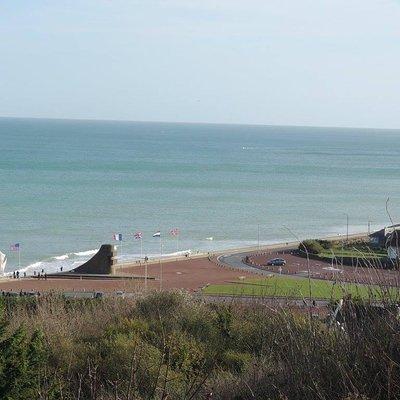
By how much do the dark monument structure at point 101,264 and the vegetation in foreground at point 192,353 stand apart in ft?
59.3

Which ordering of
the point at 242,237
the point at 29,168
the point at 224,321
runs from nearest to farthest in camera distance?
the point at 224,321
the point at 242,237
the point at 29,168

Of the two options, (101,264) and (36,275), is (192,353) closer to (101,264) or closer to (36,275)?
(36,275)

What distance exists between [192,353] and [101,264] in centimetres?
2969

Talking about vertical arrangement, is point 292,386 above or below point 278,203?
above

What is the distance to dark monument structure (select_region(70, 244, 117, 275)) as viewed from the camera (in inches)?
1714

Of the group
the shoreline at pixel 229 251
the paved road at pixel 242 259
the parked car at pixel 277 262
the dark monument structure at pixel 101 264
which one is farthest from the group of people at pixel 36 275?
the parked car at pixel 277 262

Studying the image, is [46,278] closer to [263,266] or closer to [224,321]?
[263,266]

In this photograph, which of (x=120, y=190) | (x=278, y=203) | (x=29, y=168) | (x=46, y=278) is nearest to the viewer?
(x=46, y=278)

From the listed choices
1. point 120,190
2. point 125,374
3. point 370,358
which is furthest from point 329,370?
point 120,190

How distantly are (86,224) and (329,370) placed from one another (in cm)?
5732

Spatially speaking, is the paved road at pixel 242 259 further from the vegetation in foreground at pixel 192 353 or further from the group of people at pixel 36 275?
the vegetation in foreground at pixel 192 353

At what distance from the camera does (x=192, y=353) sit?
1449 cm

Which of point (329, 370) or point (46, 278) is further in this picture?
point (46, 278)

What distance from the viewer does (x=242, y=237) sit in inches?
2357
